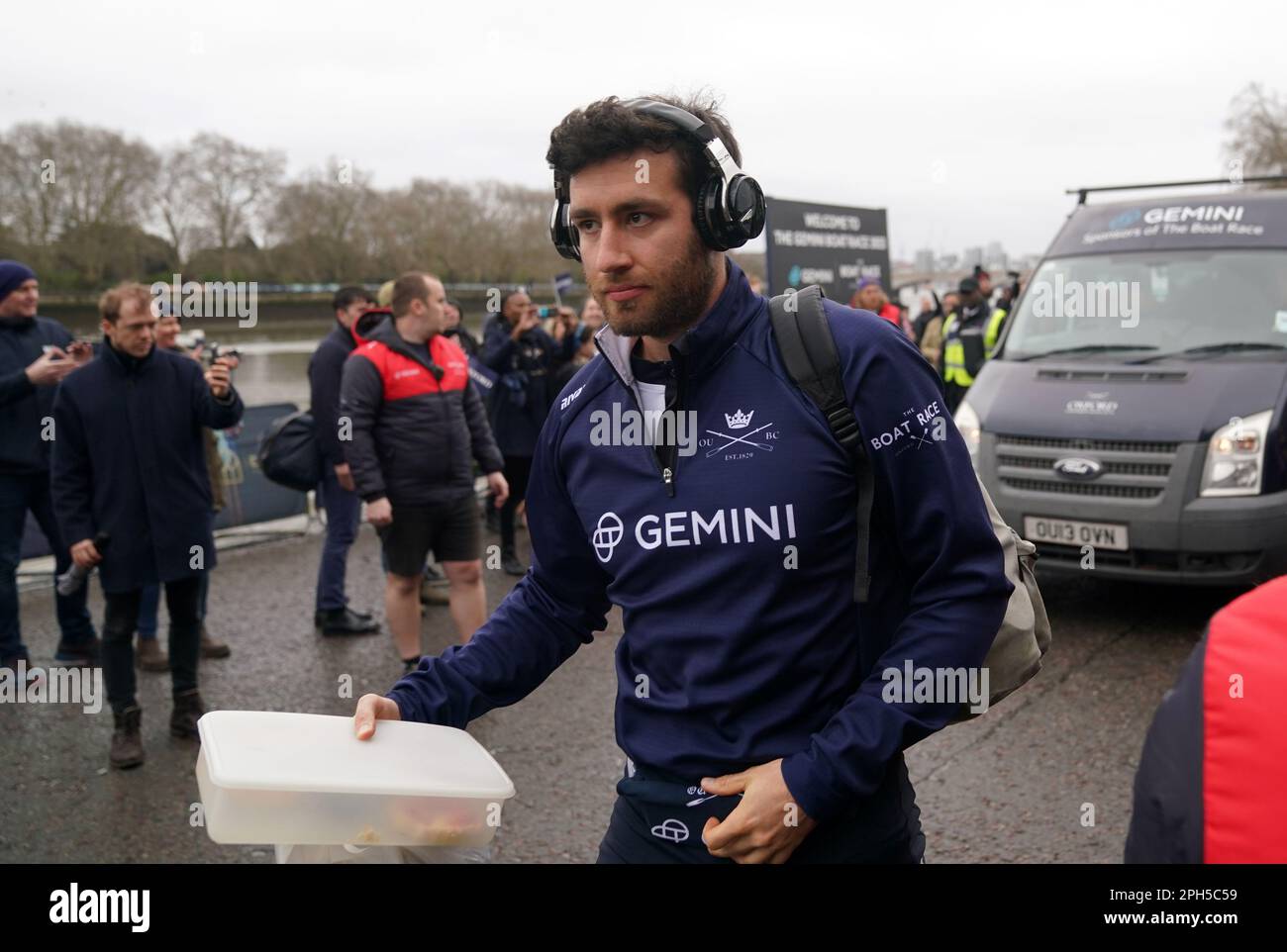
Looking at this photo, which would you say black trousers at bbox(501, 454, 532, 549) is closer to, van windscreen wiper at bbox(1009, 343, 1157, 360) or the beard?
van windscreen wiper at bbox(1009, 343, 1157, 360)

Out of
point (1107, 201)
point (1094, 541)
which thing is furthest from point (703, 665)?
point (1107, 201)

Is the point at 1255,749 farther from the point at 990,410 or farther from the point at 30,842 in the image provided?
the point at 990,410

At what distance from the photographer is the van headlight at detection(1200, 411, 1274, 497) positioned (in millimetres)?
5991

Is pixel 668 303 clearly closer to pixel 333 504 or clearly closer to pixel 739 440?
pixel 739 440

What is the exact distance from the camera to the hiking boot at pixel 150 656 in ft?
21.1

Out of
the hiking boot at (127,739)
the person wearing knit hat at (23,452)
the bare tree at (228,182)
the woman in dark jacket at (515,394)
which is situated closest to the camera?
the hiking boot at (127,739)

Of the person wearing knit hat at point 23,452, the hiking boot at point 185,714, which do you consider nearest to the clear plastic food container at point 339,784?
the hiking boot at point 185,714

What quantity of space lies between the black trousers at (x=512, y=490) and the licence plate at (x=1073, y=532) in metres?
3.69

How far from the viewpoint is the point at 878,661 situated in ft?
6.06

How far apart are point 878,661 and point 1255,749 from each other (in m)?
0.79

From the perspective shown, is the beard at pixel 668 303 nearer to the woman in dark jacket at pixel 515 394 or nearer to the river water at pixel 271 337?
the woman in dark jacket at pixel 515 394

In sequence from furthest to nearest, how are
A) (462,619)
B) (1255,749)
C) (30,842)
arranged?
(462,619) < (30,842) < (1255,749)

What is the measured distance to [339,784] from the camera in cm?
174

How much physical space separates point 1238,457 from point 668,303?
200 inches
